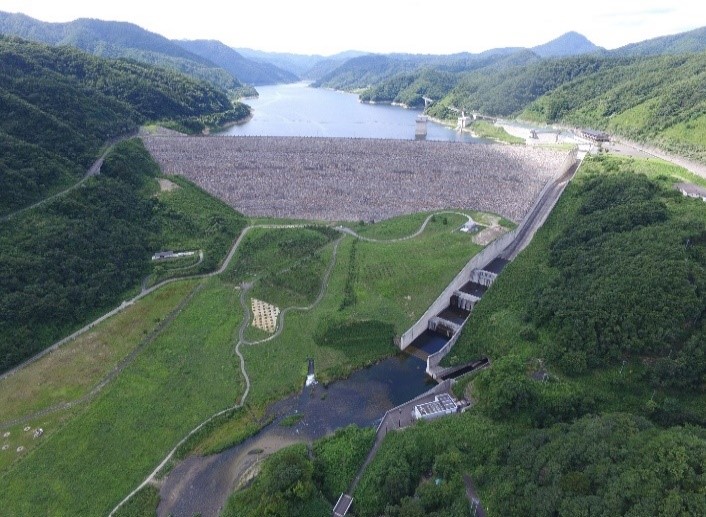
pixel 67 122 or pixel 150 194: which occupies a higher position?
pixel 67 122

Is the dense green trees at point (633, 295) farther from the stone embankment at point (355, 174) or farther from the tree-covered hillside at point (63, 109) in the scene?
the tree-covered hillside at point (63, 109)

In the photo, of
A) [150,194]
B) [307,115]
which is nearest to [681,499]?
[150,194]

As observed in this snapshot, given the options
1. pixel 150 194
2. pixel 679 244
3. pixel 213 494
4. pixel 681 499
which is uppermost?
pixel 679 244

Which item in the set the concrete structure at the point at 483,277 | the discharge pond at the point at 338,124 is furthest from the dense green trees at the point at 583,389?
the discharge pond at the point at 338,124

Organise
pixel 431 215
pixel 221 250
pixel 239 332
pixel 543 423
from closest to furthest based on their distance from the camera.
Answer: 1. pixel 543 423
2. pixel 239 332
3. pixel 221 250
4. pixel 431 215

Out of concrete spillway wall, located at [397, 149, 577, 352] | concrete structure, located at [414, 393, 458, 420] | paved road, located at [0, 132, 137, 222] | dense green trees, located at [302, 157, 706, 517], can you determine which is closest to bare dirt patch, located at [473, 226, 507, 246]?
concrete spillway wall, located at [397, 149, 577, 352]

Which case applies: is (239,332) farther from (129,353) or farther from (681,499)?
(681,499)
